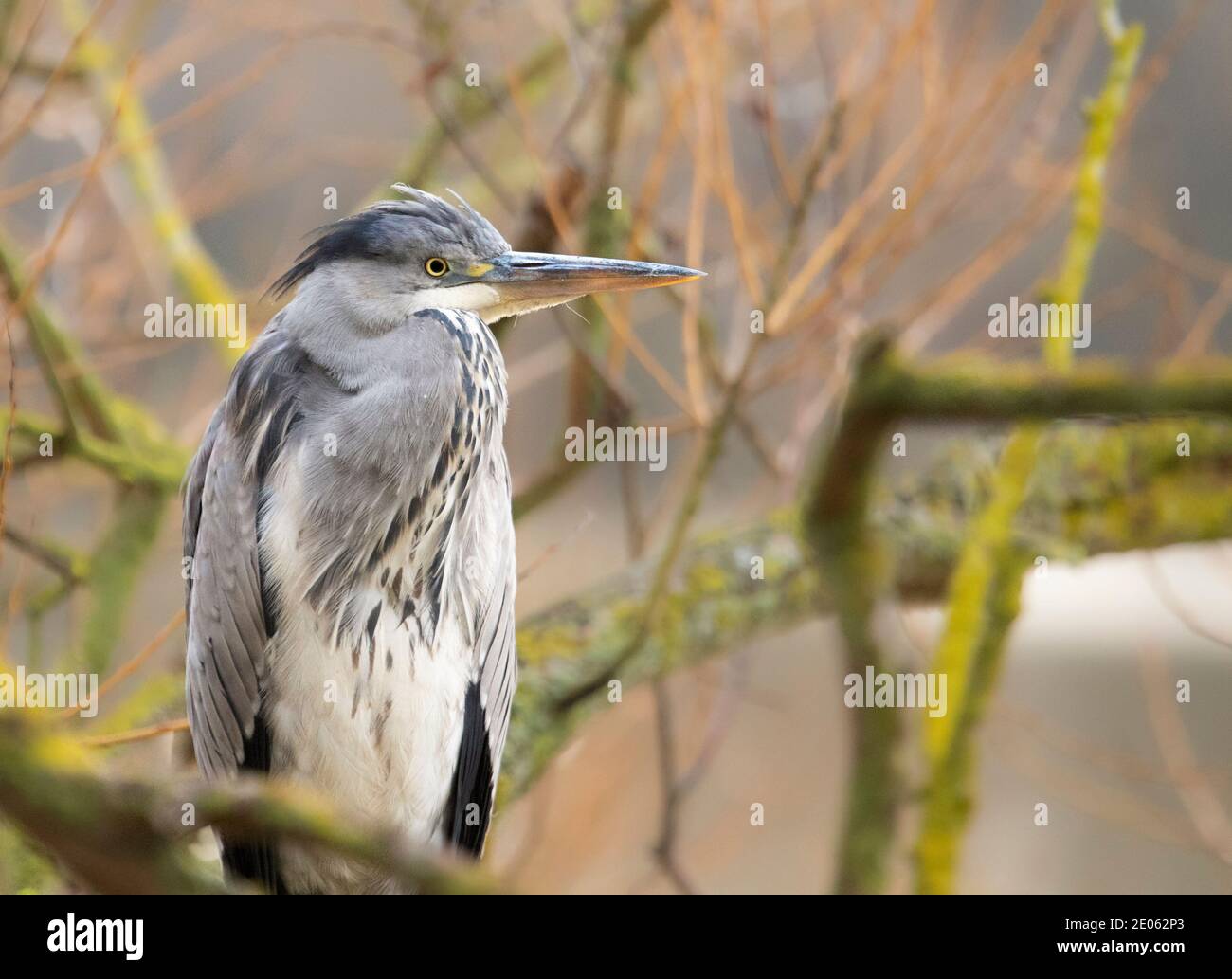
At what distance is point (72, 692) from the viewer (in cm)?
194

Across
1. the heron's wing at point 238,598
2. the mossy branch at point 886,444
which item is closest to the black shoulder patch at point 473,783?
the heron's wing at point 238,598

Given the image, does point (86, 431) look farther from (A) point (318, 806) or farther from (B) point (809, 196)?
(A) point (318, 806)

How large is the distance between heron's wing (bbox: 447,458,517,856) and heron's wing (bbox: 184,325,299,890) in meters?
0.29

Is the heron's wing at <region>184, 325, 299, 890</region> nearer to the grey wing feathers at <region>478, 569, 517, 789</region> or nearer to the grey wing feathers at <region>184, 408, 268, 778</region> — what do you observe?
the grey wing feathers at <region>184, 408, 268, 778</region>

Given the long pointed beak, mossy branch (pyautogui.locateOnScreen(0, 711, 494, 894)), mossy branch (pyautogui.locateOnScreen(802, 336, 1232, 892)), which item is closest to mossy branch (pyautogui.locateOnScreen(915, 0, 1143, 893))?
mossy branch (pyautogui.locateOnScreen(802, 336, 1232, 892))

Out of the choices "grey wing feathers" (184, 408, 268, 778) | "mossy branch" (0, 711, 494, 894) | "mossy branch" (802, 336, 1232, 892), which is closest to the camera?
"mossy branch" (0, 711, 494, 894)

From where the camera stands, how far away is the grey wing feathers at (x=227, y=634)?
1828 millimetres

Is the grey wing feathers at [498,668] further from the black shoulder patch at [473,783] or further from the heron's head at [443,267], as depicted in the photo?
the heron's head at [443,267]

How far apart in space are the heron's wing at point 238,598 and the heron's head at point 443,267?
0.54 feet

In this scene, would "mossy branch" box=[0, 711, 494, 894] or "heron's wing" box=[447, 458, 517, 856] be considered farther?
"heron's wing" box=[447, 458, 517, 856]

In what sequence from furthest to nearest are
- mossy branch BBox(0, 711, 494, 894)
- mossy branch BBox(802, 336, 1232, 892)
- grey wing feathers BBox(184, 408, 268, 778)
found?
1. grey wing feathers BBox(184, 408, 268, 778)
2. mossy branch BBox(802, 336, 1232, 892)
3. mossy branch BBox(0, 711, 494, 894)

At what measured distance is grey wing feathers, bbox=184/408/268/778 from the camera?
1.83 meters
